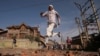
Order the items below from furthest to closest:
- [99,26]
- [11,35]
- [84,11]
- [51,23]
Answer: [11,35] → [84,11] → [99,26] → [51,23]

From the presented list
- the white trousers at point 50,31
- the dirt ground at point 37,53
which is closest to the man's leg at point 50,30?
the white trousers at point 50,31

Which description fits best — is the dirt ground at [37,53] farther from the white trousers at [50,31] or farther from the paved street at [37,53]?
the white trousers at [50,31]

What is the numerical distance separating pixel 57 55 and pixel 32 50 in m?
1.16

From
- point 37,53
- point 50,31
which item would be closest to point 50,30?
point 50,31

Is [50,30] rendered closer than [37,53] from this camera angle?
No

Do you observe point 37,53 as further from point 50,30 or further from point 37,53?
point 50,30

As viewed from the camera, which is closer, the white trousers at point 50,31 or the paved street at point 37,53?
the paved street at point 37,53

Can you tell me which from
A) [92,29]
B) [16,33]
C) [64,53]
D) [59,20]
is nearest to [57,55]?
[64,53]

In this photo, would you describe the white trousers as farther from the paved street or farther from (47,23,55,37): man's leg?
the paved street

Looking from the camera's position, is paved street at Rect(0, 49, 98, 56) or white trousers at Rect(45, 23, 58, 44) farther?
white trousers at Rect(45, 23, 58, 44)

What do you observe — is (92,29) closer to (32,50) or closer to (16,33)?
(16,33)

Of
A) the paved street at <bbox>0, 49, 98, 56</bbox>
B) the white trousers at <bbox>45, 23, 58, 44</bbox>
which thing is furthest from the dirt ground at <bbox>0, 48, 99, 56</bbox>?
the white trousers at <bbox>45, 23, 58, 44</bbox>

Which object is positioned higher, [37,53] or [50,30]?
[50,30]

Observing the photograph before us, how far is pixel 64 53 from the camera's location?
27.6ft
